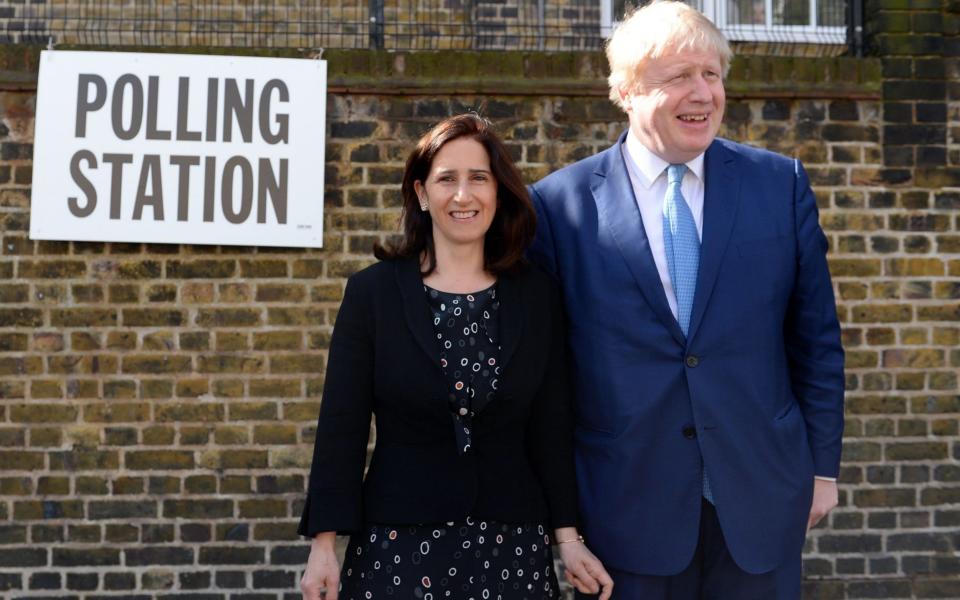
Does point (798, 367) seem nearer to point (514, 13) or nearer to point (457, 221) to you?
point (457, 221)

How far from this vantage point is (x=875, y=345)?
5.14 meters

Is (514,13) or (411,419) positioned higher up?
(514,13)

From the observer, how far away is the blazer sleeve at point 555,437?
257 centimetres

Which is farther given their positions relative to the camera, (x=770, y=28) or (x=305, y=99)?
(x=770, y=28)

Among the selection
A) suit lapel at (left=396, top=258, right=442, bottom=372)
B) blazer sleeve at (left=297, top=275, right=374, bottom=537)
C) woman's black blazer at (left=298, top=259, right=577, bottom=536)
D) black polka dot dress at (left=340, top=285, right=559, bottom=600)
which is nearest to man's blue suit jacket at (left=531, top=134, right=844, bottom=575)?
woman's black blazer at (left=298, top=259, right=577, bottom=536)

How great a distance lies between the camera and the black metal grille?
548 centimetres

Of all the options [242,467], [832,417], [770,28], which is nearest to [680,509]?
[832,417]

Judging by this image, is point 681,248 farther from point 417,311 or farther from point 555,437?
point 417,311

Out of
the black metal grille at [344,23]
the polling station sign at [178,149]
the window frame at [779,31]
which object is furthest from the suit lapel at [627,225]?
the window frame at [779,31]

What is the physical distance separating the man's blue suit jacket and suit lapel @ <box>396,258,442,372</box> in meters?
0.39

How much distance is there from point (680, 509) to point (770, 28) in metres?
4.36

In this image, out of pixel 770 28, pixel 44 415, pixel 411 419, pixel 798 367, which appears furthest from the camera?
pixel 770 28

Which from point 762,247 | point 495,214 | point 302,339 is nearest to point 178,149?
point 302,339

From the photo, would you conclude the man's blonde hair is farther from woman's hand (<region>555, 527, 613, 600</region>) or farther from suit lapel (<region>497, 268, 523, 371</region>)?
woman's hand (<region>555, 527, 613, 600</region>)
